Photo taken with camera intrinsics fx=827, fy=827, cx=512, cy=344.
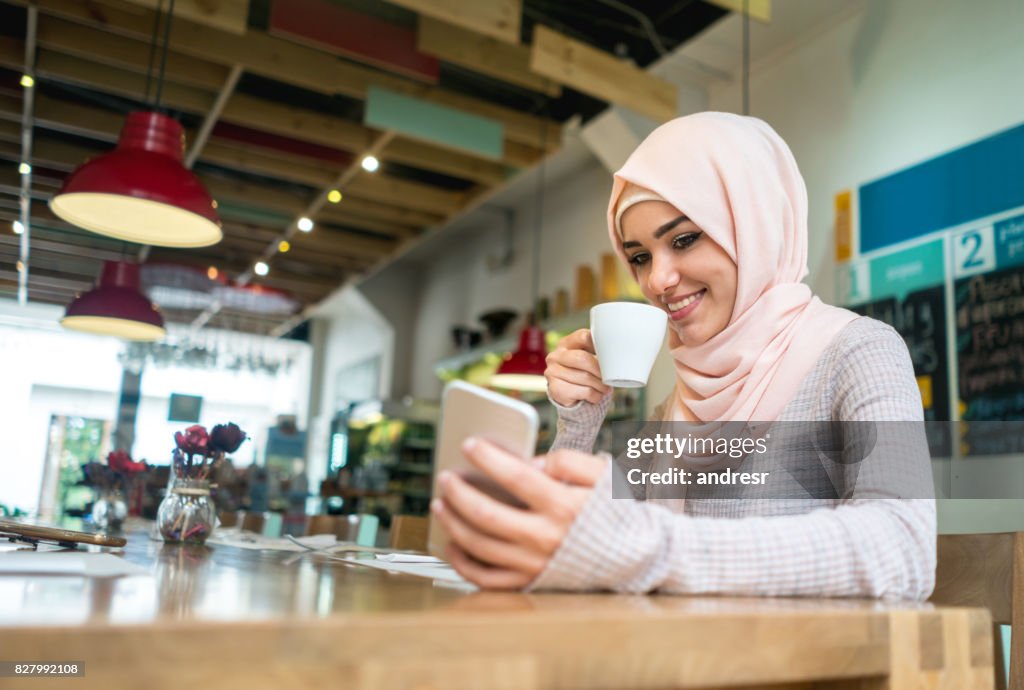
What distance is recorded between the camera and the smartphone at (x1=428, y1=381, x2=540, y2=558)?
0.65 meters

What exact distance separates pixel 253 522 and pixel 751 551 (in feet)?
13.1

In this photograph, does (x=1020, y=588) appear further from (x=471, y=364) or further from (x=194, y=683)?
(x=471, y=364)

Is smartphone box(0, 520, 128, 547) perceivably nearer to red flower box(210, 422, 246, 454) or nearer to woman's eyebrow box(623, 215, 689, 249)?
red flower box(210, 422, 246, 454)

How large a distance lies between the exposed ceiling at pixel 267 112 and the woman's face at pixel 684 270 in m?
3.35

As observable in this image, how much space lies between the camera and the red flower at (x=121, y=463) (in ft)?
10.8

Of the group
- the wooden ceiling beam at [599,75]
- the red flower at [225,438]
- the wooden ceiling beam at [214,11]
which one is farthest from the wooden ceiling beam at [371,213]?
the red flower at [225,438]

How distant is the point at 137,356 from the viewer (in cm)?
685

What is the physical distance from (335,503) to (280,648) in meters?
8.05

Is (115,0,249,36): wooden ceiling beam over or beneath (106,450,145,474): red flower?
over

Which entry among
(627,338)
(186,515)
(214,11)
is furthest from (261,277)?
(627,338)

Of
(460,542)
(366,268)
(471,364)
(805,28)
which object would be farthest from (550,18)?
(460,542)

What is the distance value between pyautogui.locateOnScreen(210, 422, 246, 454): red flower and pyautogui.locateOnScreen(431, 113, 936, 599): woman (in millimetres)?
1086

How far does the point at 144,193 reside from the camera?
2637mm

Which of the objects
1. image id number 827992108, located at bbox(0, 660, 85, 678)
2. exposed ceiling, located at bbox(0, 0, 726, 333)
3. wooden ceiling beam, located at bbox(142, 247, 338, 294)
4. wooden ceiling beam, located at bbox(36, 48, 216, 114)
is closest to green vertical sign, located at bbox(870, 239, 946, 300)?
exposed ceiling, located at bbox(0, 0, 726, 333)
